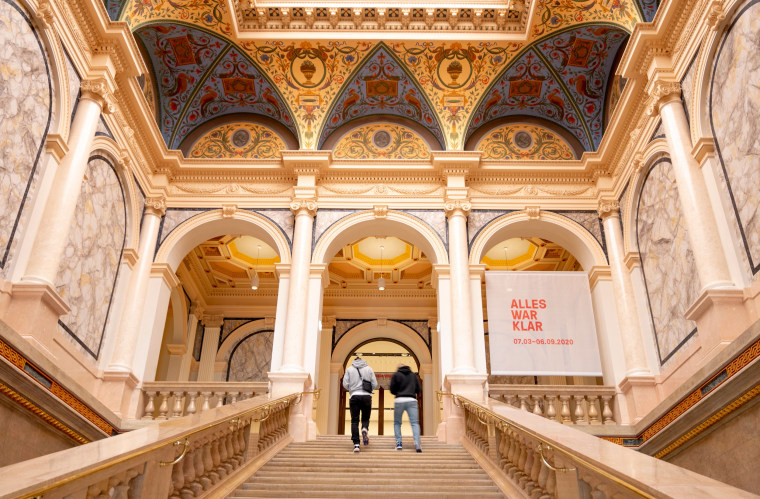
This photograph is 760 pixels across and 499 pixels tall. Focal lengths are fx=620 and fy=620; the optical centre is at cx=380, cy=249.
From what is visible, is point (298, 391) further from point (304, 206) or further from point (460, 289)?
point (304, 206)

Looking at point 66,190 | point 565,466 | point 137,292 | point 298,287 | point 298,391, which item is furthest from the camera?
point 298,287

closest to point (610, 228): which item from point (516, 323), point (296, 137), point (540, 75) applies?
point (516, 323)

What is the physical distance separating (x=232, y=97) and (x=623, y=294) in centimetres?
893

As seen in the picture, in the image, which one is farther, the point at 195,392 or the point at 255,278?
the point at 255,278

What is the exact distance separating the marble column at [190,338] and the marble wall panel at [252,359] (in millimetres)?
1184

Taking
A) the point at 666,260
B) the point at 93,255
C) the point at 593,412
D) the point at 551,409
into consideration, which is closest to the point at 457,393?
the point at 551,409

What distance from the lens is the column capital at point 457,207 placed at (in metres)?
12.4

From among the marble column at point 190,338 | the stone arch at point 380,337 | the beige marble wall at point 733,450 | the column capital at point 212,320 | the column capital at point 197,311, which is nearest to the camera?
the beige marble wall at point 733,450

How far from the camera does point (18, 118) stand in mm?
7828

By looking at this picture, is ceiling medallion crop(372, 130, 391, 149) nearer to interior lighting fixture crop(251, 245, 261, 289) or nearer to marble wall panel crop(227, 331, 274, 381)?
interior lighting fixture crop(251, 245, 261, 289)

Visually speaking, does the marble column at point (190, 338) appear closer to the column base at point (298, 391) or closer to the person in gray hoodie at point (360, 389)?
the column base at point (298, 391)

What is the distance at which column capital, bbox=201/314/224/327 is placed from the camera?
17.6 m

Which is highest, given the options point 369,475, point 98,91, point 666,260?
point 98,91

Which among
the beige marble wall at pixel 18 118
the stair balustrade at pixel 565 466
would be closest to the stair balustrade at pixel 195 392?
the beige marble wall at pixel 18 118
